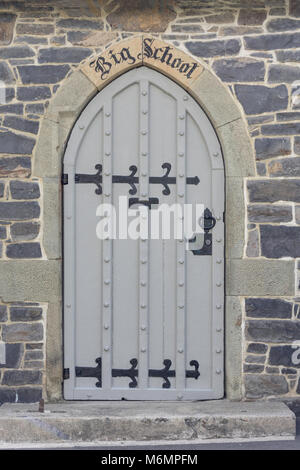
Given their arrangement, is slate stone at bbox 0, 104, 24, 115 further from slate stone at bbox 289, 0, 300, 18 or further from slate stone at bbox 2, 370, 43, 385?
slate stone at bbox 289, 0, 300, 18

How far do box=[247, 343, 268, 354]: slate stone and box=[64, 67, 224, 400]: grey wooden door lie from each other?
236 millimetres

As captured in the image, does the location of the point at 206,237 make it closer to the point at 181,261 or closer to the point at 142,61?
the point at 181,261

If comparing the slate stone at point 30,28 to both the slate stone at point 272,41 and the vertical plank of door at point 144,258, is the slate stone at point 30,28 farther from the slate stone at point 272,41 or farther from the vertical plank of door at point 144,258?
the slate stone at point 272,41

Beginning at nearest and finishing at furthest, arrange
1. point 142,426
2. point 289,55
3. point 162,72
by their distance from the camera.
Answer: point 142,426, point 289,55, point 162,72

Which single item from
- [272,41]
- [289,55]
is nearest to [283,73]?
[289,55]

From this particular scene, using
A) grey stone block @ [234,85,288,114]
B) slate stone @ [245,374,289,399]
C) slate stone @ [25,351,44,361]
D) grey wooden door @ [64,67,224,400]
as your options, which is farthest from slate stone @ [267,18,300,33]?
slate stone @ [25,351,44,361]

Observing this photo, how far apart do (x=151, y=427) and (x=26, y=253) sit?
62.9 inches

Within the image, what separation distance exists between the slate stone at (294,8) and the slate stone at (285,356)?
2.51 m

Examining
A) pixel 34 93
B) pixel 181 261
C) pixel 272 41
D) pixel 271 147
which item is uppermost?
pixel 272 41

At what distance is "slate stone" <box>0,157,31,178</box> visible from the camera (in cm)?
493

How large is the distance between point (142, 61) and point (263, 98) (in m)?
0.96

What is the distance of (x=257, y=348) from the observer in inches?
192
